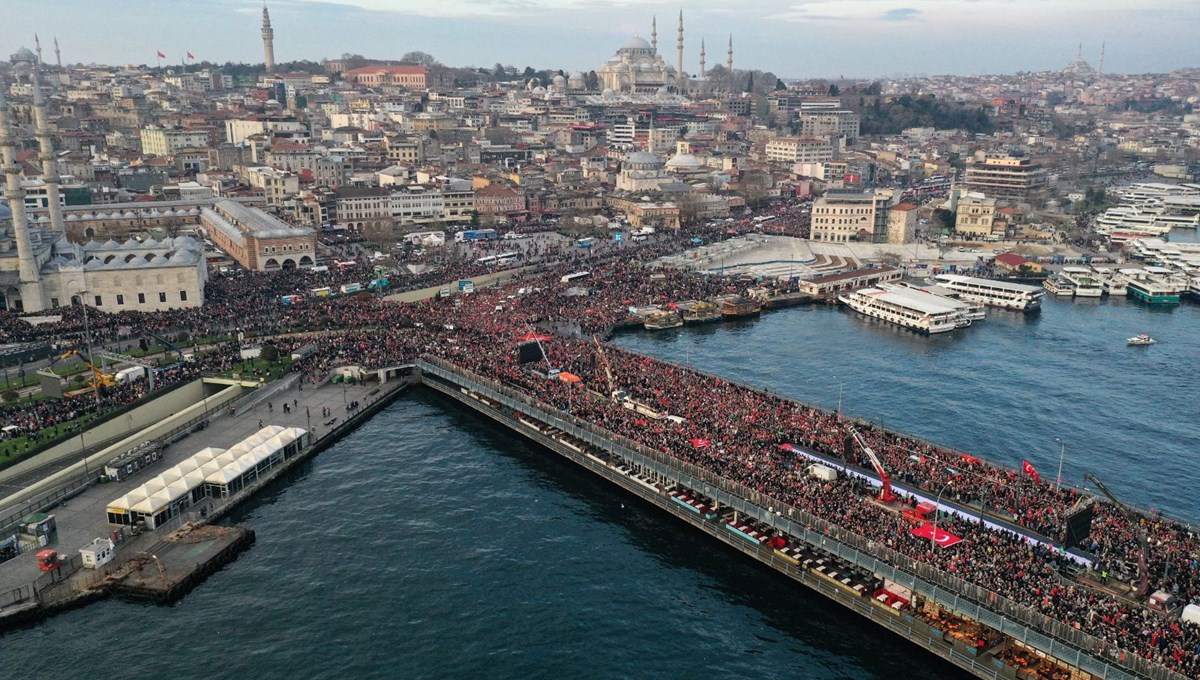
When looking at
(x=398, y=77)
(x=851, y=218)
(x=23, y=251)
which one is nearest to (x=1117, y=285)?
(x=851, y=218)

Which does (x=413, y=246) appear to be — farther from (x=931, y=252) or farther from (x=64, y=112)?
(x=64, y=112)

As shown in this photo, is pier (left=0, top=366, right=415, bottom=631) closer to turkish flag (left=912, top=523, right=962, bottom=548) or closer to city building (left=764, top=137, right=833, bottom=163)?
turkish flag (left=912, top=523, right=962, bottom=548)

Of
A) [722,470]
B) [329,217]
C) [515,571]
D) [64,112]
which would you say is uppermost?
[64,112]

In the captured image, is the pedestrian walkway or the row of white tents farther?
the row of white tents

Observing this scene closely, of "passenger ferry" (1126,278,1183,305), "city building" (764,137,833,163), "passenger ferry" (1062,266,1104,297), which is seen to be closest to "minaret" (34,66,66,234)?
"passenger ferry" (1062,266,1104,297)

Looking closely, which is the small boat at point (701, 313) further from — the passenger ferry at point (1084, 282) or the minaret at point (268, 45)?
the minaret at point (268, 45)

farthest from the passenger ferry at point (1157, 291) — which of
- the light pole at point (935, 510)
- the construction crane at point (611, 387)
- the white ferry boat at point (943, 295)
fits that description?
the light pole at point (935, 510)

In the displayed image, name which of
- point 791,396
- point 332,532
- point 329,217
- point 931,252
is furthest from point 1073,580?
point 329,217
